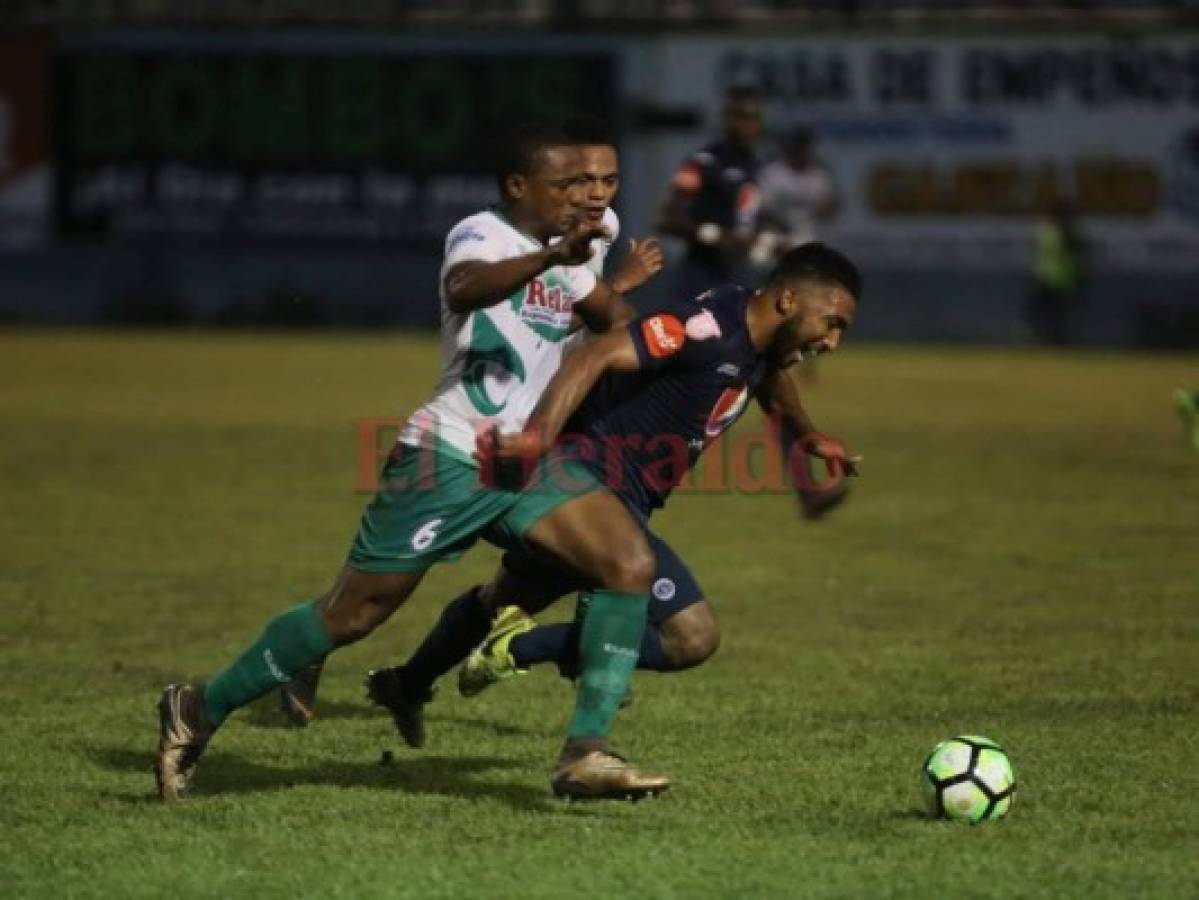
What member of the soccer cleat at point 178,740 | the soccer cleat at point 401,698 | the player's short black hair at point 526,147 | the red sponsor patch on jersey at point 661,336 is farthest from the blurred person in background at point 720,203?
the soccer cleat at point 178,740

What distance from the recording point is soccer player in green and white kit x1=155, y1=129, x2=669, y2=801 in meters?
7.20

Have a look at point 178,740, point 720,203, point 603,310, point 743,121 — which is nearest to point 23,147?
point 720,203

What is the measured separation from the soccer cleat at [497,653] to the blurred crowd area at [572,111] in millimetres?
23129

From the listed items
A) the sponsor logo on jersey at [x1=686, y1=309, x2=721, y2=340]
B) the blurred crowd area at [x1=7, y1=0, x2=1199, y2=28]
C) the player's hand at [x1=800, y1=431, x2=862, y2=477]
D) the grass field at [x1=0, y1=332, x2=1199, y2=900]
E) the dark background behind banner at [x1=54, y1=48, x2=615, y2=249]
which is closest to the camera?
the grass field at [x1=0, y1=332, x2=1199, y2=900]

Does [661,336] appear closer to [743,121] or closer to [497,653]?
[497,653]

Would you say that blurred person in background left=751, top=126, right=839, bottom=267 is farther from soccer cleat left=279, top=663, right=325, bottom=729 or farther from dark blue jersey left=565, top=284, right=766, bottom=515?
dark blue jersey left=565, top=284, right=766, bottom=515

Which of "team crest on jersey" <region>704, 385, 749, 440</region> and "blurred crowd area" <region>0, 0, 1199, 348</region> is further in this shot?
"blurred crowd area" <region>0, 0, 1199, 348</region>

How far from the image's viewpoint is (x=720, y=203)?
16.2m

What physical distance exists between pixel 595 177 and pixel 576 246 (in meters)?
0.62

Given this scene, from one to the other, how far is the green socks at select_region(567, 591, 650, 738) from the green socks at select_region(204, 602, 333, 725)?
83 centimetres

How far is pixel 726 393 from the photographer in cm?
766

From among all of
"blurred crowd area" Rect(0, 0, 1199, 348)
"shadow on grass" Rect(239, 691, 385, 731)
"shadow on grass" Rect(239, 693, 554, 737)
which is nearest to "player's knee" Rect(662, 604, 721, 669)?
"shadow on grass" Rect(239, 693, 554, 737)

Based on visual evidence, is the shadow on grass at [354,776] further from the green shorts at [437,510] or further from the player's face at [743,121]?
the player's face at [743,121]

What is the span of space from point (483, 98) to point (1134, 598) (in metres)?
26.3
